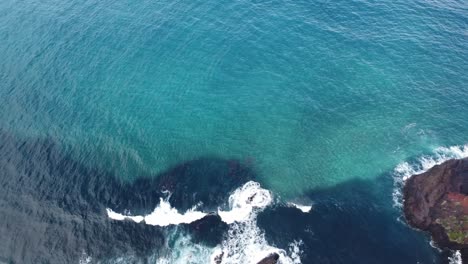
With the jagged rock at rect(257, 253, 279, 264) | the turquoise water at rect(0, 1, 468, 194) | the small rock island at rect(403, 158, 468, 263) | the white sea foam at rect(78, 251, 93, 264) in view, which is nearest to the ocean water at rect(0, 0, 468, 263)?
the turquoise water at rect(0, 1, 468, 194)

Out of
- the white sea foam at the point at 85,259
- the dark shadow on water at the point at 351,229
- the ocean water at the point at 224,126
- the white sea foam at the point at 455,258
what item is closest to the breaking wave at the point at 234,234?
the ocean water at the point at 224,126

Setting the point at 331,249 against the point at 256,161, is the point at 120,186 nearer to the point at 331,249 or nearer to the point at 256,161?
the point at 256,161

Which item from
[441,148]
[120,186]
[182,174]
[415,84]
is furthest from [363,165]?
[120,186]

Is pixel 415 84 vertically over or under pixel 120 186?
over

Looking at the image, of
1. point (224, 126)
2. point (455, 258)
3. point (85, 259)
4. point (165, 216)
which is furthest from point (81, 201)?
point (455, 258)

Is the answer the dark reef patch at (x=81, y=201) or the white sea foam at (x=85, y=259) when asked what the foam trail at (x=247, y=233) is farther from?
the white sea foam at (x=85, y=259)

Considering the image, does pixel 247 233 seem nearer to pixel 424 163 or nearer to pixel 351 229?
pixel 351 229
